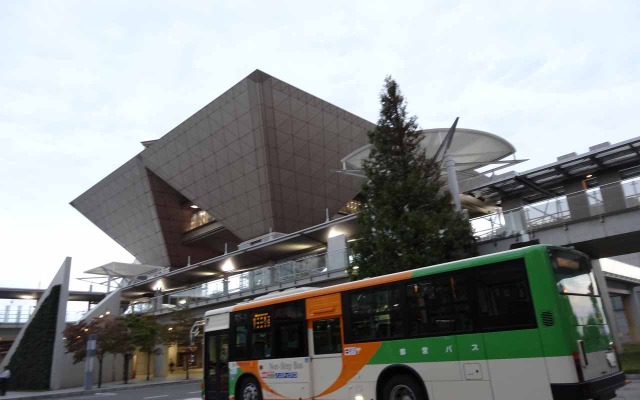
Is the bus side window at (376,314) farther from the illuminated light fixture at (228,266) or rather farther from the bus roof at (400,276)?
the illuminated light fixture at (228,266)

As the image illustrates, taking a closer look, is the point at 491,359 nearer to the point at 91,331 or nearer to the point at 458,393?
→ the point at 458,393

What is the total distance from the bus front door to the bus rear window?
8.77 metres

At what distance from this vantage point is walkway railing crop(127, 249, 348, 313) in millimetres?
26094

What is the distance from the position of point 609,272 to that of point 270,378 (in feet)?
119

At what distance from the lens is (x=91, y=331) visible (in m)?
30.5

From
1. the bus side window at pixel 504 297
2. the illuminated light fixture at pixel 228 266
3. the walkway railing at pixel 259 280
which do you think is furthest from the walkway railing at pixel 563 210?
the illuminated light fixture at pixel 228 266

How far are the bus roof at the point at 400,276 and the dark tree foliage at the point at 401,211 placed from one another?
18.8 feet

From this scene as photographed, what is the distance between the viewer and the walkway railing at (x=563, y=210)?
1767 cm

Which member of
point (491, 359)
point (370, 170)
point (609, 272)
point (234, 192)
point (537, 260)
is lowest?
point (491, 359)

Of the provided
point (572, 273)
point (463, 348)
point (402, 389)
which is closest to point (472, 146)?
point (572, 273)

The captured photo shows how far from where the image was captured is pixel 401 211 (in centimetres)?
1720

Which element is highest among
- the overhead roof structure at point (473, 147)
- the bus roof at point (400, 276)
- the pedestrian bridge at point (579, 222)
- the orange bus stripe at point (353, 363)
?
the overhead roof structure at point (473, 147)

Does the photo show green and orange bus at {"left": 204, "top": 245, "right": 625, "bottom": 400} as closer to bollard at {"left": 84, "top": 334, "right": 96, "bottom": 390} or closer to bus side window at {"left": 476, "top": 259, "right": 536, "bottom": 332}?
bus side window at {"left": 476, "top": 259, "right": 536, "bottom": 332}

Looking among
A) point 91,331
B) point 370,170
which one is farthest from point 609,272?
point 91,331
